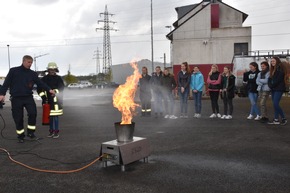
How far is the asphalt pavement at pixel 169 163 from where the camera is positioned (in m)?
4.40

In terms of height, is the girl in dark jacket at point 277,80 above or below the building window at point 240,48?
→ below

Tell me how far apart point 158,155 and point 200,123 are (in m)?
4.57

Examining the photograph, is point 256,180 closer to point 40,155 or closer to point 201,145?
point 201,145

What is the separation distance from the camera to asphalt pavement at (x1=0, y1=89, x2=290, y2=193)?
440cm

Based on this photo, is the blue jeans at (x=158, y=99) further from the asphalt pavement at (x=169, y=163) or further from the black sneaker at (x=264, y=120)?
the black sneaker at (x=264, y=120)

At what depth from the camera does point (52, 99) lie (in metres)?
8.08

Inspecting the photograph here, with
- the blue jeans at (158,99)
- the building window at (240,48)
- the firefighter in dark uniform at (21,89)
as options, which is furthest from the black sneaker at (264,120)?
the building window at (240,48)

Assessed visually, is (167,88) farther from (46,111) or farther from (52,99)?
(46,111)

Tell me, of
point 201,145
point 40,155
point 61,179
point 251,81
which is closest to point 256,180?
point 201,145

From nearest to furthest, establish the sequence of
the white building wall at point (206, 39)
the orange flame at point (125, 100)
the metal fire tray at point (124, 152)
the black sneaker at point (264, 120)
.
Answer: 1. the metal fire tray at point (124, 152)
2. the orange flame at point (125, 100)
3. the black sneaker at point (264, 120)
4. the white building wall at point (206, 39)

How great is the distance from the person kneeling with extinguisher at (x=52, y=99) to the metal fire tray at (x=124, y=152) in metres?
3.13

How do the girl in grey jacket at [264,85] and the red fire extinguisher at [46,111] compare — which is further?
the girl in grey jacket at [264,85]

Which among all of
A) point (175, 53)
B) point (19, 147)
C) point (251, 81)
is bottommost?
point (19, 147)

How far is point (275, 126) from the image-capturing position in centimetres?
941
